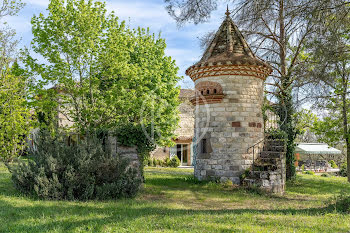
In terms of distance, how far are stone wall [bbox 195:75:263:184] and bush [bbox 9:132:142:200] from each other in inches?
164

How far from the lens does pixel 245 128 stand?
1247cm

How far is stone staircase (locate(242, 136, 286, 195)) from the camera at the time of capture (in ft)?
37.5

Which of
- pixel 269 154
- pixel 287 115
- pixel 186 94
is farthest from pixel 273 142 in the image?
pixel 186 94

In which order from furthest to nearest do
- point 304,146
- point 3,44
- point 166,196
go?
point 304,146 → point 3,44 → point 166,196

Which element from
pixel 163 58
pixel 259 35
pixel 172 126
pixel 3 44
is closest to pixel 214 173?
pixel 259 35

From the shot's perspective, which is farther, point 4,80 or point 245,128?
point 4,80

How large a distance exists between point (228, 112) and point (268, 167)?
262 cm

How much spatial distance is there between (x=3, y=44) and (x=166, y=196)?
10.2 m

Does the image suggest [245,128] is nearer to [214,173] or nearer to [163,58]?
[214,173]

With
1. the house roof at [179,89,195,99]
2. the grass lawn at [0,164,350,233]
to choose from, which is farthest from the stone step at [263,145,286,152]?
the house roof at [179,89,195,99]

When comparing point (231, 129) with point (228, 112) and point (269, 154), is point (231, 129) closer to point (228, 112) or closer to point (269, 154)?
point (228, 112)

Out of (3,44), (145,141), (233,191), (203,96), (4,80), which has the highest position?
(3,44)

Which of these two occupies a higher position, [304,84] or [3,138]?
[304,84]

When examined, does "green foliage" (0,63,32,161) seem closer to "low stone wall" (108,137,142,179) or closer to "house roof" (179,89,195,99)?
"low stone wall" (108,137,142,179)
